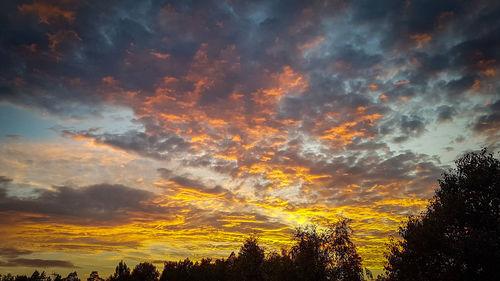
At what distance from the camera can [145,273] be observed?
13562cm

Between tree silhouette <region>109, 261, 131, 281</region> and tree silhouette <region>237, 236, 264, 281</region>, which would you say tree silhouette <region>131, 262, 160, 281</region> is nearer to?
tree silhouette <region>109, 261, 131, 281</region>

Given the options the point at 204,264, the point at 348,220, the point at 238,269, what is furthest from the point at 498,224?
the point at 204,264

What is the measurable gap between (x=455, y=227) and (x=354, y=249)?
87.4 ft

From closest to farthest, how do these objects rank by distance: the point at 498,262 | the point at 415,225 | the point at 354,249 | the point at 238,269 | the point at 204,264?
1. the point at 498,262
2. the point at 415,225
3. the point at 354,249
4. the point at 238,269
5. the point at 204,264

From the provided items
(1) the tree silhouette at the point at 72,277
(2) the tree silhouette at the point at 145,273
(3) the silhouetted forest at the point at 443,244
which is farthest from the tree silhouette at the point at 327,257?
(1) the tree silhouette at the point at 72,277

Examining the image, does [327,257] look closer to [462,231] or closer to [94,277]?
[462,231]

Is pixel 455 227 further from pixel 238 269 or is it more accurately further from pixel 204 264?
pixel 204 264

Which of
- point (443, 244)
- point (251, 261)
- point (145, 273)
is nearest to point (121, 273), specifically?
point (145, 273)

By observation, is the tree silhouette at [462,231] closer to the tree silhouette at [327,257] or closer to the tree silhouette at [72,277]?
the tree silhouette at [327,257]

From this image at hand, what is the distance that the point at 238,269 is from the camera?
7494 cm

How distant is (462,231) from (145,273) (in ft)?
449

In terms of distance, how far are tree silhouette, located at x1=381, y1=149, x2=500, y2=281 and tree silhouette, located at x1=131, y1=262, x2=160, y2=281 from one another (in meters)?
124

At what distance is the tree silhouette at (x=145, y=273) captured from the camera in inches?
5300

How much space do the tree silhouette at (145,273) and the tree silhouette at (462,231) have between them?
4898 inches
